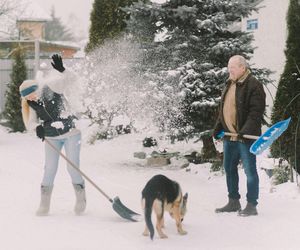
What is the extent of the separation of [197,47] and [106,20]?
4.05 meters

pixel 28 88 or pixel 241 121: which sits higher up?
→ pixel 28 88

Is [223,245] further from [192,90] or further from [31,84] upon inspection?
[192,90]

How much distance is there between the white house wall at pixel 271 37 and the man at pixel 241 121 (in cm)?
614

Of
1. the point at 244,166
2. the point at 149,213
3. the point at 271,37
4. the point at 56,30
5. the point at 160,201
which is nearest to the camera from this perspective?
the point at 149,213

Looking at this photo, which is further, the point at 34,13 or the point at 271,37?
the point at 34,13

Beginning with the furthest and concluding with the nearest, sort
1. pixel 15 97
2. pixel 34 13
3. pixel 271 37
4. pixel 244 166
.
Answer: pixel 34 13
pixel 15 97
pixel 271 37
pixel 244 166

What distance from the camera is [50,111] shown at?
6.49 meters

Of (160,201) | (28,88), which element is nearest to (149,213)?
(160,201)

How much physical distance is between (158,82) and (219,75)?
1061mm

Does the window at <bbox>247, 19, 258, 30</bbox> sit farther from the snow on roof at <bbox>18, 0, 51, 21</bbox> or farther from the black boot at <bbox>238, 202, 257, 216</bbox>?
the snow on roof at <bbox>18, 0, 51, 21</bbox>

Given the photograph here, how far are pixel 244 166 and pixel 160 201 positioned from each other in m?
1.49

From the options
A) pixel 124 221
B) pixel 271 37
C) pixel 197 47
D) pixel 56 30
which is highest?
pixel 56 30

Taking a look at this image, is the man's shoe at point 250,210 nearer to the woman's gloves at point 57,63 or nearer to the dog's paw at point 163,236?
the dog's paw at point 163,236

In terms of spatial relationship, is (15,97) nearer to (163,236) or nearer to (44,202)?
(44,202)
